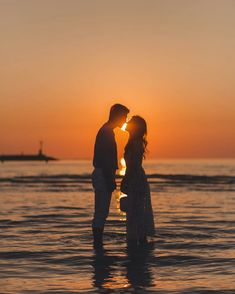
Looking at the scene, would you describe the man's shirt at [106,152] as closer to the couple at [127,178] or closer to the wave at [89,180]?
the couple at [127,178]

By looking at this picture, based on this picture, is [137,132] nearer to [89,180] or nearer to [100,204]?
[100,204]

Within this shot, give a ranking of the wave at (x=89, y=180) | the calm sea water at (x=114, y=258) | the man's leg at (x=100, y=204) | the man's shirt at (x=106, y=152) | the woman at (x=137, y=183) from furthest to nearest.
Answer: the wave at (x=89, y=180) → the woman at (x=137, y=183) → the man's shirt at (x=106, y=152) → the man's leg at (x=100, y=204) → the calm sea water at (x=114, y=258)

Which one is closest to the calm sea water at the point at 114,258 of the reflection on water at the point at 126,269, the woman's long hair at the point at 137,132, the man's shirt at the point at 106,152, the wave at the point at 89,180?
the reflection on water at the point at 126,269

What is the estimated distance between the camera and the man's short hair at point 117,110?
33.3 feet

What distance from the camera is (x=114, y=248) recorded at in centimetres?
966

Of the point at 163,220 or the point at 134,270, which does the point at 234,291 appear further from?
the point at 163,220

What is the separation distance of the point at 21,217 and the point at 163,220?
3.55 m

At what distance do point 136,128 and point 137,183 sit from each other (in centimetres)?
94

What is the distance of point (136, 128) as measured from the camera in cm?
1024

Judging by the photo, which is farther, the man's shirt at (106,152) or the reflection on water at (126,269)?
the man's shirt at (106,152)

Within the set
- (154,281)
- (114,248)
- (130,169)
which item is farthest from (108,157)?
(154,281)

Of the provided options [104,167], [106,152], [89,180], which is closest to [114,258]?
[104,167]

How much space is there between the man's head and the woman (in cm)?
14

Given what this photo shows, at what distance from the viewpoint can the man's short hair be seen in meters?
10.2
